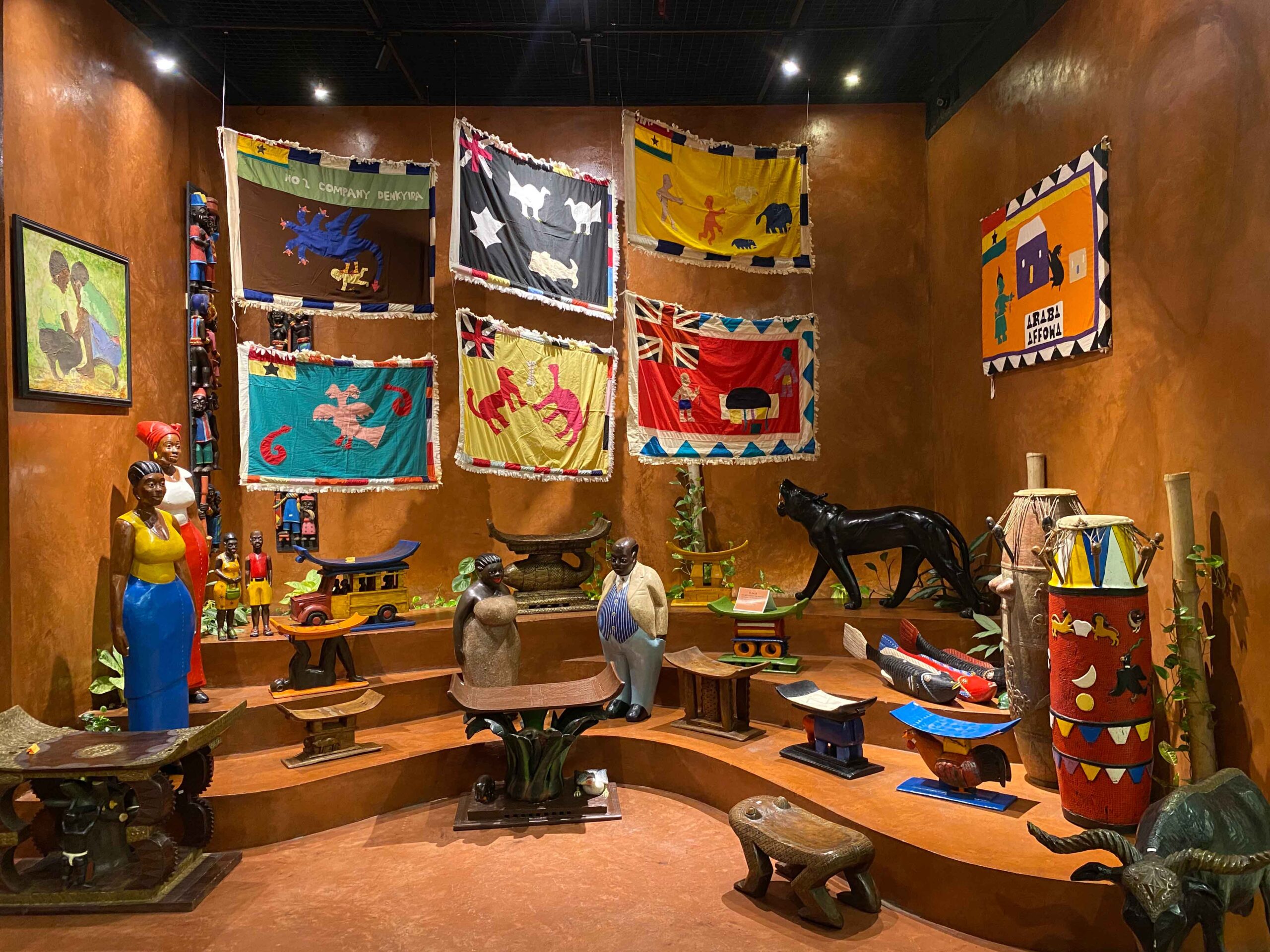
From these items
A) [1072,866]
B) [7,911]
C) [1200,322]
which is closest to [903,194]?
[1200,322]

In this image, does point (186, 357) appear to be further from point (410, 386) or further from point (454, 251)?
point (454, 251)

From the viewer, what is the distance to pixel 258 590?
5.54 metres

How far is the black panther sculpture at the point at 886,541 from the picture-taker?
5.66 m

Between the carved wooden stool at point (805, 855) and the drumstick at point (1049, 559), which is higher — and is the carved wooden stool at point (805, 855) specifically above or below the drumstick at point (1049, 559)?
below

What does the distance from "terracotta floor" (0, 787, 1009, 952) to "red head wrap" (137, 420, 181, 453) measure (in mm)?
2482

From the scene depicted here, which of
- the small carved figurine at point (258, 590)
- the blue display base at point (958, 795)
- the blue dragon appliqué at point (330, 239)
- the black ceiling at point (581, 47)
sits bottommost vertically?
the blue display base at point (958, 795)

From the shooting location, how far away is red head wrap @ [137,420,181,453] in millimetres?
4934

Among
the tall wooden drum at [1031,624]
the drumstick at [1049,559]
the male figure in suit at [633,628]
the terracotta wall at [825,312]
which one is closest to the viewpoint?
the drumstick at [1049,559]

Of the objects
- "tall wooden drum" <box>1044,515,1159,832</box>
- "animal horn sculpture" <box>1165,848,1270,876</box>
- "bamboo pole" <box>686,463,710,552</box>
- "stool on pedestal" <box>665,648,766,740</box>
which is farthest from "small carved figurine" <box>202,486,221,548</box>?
"animal horn sculpture" <box>1165,848,1270,876</box>

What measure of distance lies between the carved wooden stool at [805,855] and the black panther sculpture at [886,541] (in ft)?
8.36

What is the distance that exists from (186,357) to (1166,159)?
20.3ft

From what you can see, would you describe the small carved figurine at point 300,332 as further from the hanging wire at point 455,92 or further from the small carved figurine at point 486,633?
the small carved figurine at point 486,633

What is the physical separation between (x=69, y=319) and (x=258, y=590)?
201cm

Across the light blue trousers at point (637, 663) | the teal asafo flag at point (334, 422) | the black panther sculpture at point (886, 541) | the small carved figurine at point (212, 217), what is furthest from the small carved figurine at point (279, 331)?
the black panther sculpture at point (886, 541)
